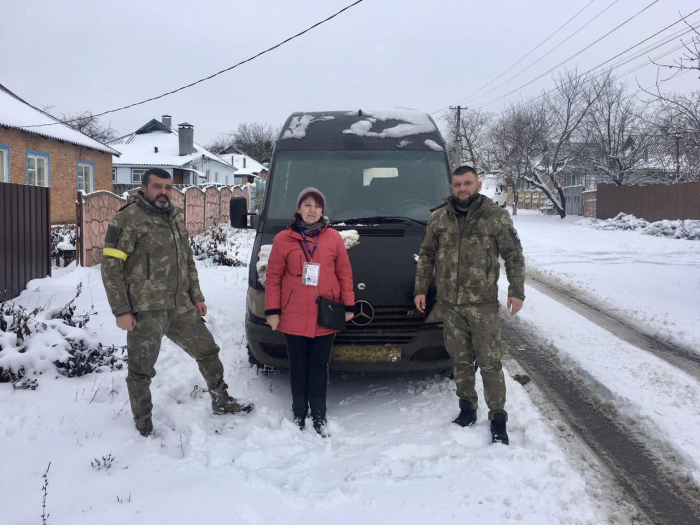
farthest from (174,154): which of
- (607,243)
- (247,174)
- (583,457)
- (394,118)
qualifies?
(583,457)

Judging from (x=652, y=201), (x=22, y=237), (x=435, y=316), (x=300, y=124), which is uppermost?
(x=652, y=201)

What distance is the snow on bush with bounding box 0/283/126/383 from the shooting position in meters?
4.11

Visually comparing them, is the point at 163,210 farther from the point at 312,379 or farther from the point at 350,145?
the point at 350,145

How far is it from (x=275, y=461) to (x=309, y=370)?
72 cm

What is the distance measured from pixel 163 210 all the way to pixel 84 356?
1879mm

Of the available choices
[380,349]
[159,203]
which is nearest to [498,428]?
[380,349]

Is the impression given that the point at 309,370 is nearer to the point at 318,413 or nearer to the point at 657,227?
the point at 318,413

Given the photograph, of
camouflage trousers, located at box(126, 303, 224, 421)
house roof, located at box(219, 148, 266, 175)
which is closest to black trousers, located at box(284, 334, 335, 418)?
camouflage trousers, located at box(126, 303, 224, 421)

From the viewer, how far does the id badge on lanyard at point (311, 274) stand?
11.3 ft

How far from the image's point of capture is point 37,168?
1756 cm

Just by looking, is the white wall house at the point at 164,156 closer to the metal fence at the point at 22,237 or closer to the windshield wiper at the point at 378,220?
the metal fence at the point at 22,237

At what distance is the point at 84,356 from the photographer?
14.5 ft

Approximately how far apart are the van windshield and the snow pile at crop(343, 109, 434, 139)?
0.23 m

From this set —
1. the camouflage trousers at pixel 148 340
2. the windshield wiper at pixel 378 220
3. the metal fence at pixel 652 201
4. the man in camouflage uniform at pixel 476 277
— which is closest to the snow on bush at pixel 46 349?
the camouflage trousers at pixel 148 340
